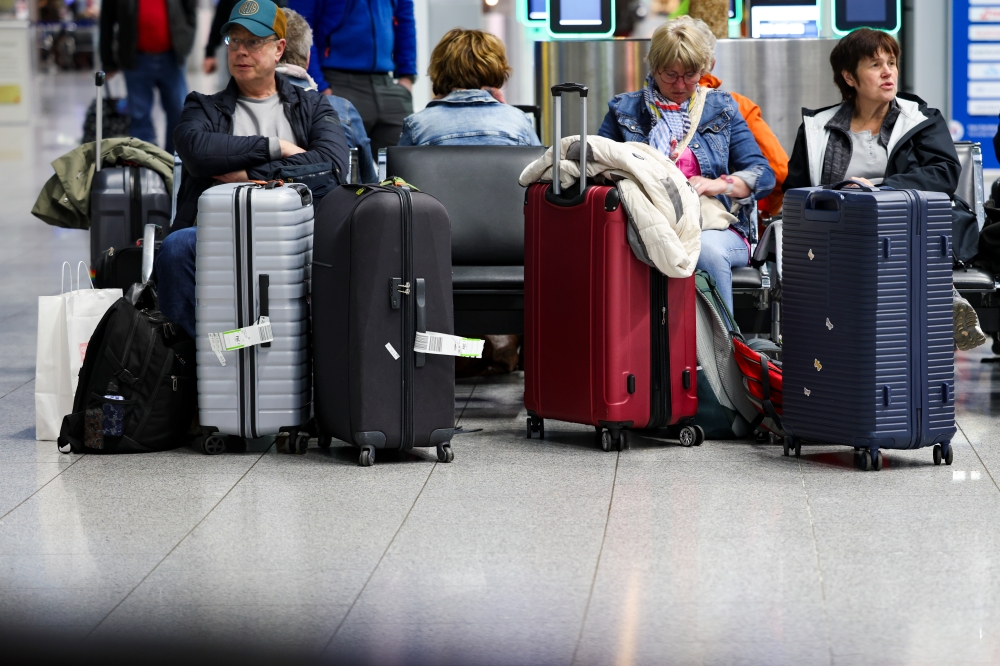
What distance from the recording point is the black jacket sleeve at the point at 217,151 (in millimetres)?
4305

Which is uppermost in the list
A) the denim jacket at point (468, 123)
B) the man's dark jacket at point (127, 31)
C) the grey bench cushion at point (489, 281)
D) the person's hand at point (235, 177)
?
the man's dark jacket at point (127, 31)

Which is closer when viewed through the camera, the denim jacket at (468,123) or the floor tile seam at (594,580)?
the floor tile seam at (594,580)

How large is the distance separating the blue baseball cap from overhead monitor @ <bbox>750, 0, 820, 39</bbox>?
9.83 feet

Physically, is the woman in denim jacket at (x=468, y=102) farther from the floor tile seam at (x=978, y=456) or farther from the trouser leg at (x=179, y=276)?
the floor tile seam at (x=978, y=456)

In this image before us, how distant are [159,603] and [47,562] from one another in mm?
429

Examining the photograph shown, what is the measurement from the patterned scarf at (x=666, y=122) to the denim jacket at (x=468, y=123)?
0.57m

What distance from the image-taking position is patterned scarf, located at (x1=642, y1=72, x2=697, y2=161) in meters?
4.58

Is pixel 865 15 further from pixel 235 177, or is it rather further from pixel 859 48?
pixel 235 177

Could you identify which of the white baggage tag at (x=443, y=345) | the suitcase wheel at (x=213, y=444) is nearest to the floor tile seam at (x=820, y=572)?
the white baggage tag at (x=443, y=345)

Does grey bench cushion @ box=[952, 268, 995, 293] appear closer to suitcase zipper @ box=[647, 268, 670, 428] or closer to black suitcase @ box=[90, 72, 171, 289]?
suitcase zipper @ box=[647, 268, 670, 428]

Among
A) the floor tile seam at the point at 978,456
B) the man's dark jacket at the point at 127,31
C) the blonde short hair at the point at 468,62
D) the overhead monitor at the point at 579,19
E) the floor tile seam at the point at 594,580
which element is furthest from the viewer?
the man's dark jacket at the point at 127,31

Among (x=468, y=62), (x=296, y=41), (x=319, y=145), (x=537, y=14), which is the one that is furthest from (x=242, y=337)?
(x=537, y=14)

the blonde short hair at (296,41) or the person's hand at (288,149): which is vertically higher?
the blonde short hair at (296,41)

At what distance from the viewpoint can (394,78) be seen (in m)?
6.88
